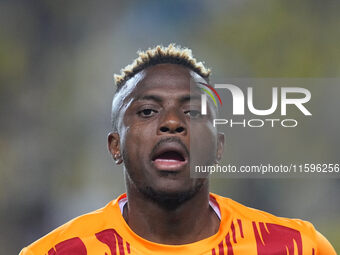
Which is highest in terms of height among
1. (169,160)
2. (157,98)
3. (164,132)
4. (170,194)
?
(157,98)

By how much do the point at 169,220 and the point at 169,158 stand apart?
28 centimetres

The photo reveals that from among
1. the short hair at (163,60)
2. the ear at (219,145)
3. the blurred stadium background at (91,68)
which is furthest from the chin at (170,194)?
the blurred stadium background at (91,68)

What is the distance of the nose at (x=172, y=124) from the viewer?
6.56ft

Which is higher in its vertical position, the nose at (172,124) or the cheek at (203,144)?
the nose at (172,124)

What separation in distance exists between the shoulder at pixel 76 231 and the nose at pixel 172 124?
46 cm

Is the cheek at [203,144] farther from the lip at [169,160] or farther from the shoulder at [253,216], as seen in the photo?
the shoulder at [253,216]

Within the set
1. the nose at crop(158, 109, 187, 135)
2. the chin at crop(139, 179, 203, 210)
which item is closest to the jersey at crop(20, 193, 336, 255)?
the chin at crop(139, 179, 203, 210)

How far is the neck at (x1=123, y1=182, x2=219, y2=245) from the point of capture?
2.07 m

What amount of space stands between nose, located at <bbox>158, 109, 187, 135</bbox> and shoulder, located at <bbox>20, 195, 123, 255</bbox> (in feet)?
1.49

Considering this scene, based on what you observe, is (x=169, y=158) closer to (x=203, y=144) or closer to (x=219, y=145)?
(x=203, y=144)

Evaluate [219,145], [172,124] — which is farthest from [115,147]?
[219,145]

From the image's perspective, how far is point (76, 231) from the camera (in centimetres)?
211

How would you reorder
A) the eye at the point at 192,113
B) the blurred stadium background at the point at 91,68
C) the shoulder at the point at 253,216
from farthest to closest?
the blurred stadium background at the point at 91,68
the shoulder at the point at 253,216
the eye at the point at 192,113

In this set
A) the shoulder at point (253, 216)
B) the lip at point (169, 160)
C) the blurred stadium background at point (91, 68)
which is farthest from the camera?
the blurred stadium background at point (91, 68)
